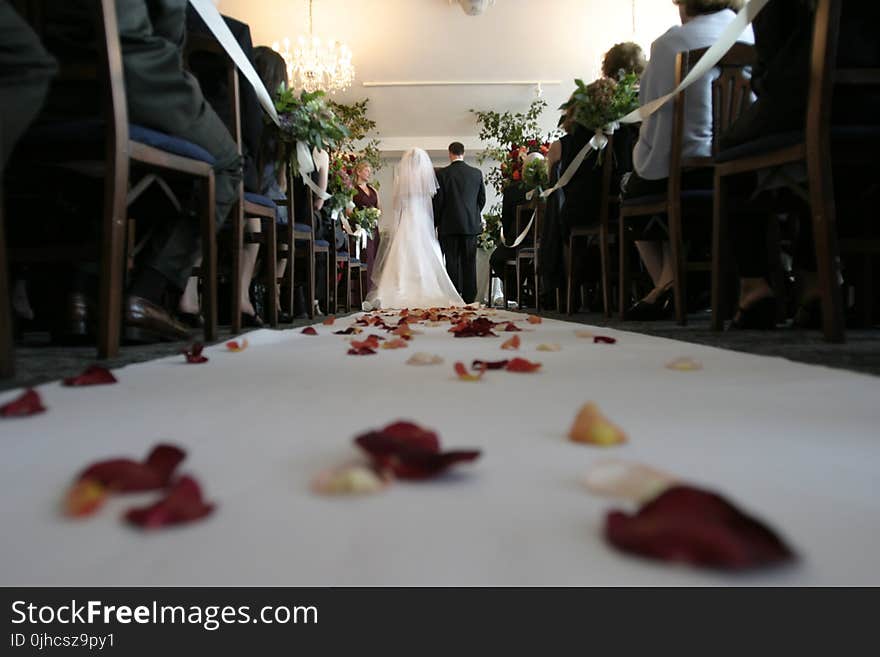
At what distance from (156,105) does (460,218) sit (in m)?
5.73

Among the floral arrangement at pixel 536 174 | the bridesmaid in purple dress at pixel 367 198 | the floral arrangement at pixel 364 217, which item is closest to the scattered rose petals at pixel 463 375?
the floral arrangement at pixel 536 174

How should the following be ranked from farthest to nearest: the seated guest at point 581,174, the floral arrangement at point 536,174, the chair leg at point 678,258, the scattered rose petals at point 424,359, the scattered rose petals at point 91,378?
the floral arrangement at point 536,174, the seated guest at point 581,174, the chair leg at point 678,258, the scattered rose petals at point 424,359, the scattered rose petals at point 91,378

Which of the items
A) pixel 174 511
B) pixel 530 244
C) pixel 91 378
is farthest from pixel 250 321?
pixel 530 244

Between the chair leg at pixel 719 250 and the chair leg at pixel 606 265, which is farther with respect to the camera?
the chair leg at pixel 606 265

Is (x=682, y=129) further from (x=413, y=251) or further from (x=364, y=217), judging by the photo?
(x=413, y=251)

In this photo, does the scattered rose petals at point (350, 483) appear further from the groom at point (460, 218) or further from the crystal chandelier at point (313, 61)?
the crystal chandelier at point (313, 61)

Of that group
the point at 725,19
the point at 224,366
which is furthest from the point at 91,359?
the point at 725,19

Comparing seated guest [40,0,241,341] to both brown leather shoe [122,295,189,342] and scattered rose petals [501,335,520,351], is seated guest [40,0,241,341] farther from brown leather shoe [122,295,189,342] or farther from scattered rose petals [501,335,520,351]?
scattered rose petals [501,335,520,351]

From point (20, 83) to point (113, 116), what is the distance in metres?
0.28

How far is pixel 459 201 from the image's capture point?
7.27m

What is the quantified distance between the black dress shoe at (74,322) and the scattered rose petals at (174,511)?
5.49 feet

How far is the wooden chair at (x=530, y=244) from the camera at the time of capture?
491 centimetres

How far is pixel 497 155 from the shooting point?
28.7ft
